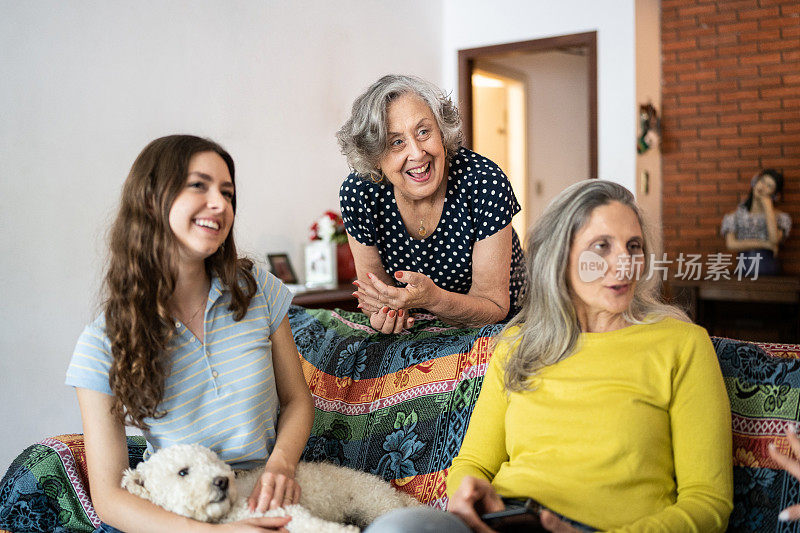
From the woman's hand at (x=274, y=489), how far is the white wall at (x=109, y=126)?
68.9 inches

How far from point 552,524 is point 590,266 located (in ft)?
A: 1.71

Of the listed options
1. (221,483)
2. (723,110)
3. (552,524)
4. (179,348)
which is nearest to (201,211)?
(179,348)

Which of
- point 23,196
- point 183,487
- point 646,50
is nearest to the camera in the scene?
point 183,487

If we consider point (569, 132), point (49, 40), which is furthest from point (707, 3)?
point (49, 40)

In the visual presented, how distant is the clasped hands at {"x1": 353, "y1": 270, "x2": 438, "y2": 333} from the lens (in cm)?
187

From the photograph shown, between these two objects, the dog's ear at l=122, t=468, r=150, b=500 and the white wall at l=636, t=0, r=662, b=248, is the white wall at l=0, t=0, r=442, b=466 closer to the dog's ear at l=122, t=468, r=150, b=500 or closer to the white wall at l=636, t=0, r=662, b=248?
the dog's ear at l=122, t=468, r=150, b=500

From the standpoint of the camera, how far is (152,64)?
3.19 m

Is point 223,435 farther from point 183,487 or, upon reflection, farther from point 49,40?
point 49,40

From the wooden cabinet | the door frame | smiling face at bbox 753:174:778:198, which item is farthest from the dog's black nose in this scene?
smiling face at bbox 753:174:778:198

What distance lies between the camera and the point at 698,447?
1.25 meters

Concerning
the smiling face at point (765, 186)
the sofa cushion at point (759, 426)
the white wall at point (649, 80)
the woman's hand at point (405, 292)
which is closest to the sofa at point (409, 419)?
the sofa cushion at point (759, 426)

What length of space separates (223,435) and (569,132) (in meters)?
6.00

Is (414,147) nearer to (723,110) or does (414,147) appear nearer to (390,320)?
(390,320)

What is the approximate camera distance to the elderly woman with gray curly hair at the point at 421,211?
6.42 ft
